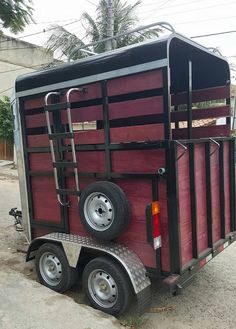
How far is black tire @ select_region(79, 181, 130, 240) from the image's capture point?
3.54 metres

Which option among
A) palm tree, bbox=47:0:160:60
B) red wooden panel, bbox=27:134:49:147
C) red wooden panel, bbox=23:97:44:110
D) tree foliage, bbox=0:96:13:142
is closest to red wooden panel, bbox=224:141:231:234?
red wooden panel, bbox=27:134:49:147

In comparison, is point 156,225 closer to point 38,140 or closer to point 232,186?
point 232,186

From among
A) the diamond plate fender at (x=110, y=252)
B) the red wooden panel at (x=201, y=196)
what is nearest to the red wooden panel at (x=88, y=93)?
the red wooden panel at (x=201, y=196)

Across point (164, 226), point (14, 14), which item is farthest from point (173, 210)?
point (14, 14)

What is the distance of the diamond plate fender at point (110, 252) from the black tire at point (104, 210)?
0.48 feet

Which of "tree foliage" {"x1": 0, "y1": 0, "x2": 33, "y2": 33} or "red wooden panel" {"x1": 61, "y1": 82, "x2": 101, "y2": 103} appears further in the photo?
"tree foliage" {"x1": 0, "y1": 0, "x2": 33, "y2": 33}

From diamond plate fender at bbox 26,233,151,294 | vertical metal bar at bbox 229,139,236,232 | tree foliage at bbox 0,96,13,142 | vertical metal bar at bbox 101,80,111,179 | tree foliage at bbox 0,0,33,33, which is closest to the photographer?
diamond plate fender at bbox 26,233,151,294

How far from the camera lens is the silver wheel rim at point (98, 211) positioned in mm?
3619

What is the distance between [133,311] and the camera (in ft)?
12.2

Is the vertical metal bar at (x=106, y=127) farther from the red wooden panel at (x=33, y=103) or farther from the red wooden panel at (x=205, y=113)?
the red wooden panel at (x=205, y=113)

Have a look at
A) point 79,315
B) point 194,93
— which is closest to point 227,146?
point 194,93

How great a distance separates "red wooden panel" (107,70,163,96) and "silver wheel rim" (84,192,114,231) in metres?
1.05

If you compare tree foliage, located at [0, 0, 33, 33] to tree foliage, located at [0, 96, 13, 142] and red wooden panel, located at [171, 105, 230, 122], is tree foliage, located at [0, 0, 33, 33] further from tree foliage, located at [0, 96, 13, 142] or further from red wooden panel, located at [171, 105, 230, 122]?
tree foliage, located at [0, 96, 13, 142]

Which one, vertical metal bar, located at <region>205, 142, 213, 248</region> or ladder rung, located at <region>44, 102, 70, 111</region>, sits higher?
ladder rung, located at <region>44, 102, 70, 111</region>
